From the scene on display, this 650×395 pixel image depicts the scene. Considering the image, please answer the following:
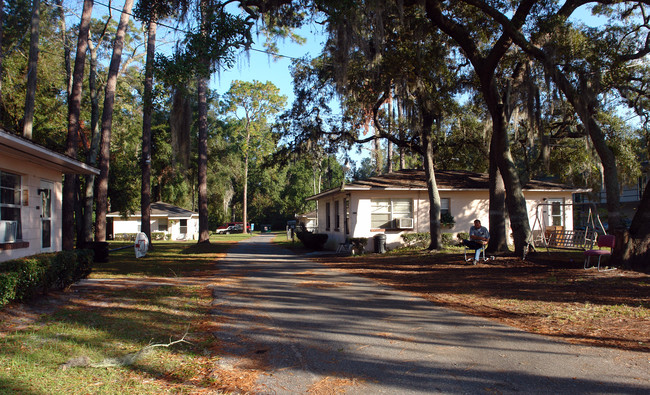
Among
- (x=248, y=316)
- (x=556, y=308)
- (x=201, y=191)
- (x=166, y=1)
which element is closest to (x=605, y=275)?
(x=556, y=308)

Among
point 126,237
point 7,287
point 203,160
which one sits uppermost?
point 203,160

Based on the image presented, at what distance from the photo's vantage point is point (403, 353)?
5086mm

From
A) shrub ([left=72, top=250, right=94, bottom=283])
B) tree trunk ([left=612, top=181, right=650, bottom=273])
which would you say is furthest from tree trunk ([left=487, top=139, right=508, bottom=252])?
shrub ([left=72, top=250, right=94, bottom=283])

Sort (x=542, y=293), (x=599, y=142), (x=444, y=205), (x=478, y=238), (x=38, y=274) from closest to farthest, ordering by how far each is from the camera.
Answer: (x=38, y=274)
(x=542, y=293)
(x=599, y=142)
(x=478, y=238)
(x=444, y=205)

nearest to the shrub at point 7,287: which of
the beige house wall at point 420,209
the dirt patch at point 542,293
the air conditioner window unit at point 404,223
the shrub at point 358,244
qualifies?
the dirt patch at point 542,293

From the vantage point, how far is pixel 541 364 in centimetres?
464

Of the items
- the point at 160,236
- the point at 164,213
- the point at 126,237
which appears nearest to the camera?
the point at 164,213

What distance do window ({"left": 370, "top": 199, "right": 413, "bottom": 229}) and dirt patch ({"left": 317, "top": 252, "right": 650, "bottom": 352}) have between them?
5.43m

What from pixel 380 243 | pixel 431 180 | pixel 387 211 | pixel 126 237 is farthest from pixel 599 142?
pixel 126 237

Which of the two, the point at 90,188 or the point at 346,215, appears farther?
the point at 346,215

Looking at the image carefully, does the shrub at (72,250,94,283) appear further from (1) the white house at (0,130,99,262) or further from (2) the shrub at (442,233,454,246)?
(2) the shrub at (442,233,454,246)

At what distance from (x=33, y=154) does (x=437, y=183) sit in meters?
15.5

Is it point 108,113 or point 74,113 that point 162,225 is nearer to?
point 108,113

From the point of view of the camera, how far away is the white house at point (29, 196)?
9.33 m
